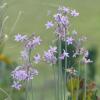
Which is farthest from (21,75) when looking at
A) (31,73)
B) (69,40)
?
(69,40)

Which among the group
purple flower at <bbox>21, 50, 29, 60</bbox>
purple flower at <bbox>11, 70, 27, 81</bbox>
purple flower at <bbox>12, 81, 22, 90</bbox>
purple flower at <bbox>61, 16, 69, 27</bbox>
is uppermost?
purple flower at <bbox>61, 16, 69, 27</bbox>

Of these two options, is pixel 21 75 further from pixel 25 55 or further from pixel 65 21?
pixel 65 21

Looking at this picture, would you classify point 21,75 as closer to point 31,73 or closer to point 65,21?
point 31,73

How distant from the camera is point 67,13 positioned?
159 centimetres

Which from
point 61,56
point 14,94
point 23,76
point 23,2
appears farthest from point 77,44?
point 23,2

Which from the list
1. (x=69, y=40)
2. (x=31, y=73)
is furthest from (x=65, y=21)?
(x=31, y=73)

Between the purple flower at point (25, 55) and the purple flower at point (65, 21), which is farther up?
the purple flower at point (65, 21)

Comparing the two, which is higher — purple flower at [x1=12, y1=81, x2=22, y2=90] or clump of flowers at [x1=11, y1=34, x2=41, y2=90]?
clump of flowers at [x1=11, y1=34, x2=41, y2=90]

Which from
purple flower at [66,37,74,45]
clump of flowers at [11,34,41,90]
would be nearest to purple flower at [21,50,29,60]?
clump of flowers at [11,34,41,90]

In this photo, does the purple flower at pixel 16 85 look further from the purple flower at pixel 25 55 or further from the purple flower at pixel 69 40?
the purple flower at pixel 69 40

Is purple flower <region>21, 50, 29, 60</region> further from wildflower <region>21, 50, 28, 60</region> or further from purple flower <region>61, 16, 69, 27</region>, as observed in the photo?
purple flower <region>61, 16, 69, 27</region>

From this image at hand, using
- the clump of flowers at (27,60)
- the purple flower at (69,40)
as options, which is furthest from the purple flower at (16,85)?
the purple flower at (69,40)

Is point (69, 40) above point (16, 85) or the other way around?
above

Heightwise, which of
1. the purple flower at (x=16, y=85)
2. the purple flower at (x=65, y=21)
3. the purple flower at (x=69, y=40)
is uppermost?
the purple flower at (x=65, y=21)
